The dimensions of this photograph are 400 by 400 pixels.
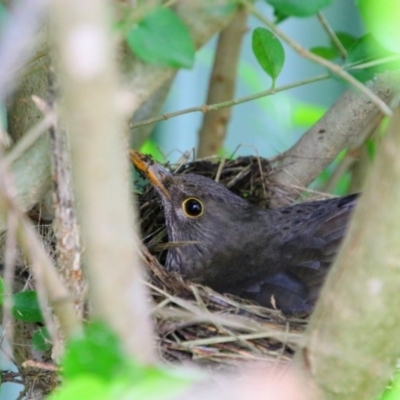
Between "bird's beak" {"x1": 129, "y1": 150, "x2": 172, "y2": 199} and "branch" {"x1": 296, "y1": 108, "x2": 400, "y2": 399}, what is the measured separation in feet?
4.60

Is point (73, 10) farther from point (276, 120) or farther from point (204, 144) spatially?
point (276, 120)

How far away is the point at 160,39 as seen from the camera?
109cm

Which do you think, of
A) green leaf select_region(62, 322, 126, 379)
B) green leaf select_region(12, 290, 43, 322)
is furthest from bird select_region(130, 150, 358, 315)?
green leaf select_region(62, 322, 126, 379)

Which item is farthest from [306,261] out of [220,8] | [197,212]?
[220,8]

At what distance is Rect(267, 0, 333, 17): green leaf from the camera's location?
125cm

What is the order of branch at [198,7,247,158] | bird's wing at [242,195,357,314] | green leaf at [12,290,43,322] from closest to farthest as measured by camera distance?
green leaf at [12,290,43,322], bird's wing at [242,195,357,314], branch at [198,7,247,158]

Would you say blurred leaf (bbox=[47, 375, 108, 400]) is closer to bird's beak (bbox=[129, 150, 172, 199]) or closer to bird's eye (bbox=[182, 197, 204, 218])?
bird's beak (bbox=[129, 150, 172, 199])

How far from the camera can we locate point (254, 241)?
8.43 ft

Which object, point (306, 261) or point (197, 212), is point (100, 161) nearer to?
point (306, 261)

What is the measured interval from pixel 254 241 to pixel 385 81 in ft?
2.35

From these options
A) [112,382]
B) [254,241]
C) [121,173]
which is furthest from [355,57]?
[112,382]

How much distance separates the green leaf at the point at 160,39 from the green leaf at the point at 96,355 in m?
0.41

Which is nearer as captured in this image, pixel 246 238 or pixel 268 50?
pixel 268 50

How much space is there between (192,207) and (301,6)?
145 cm
